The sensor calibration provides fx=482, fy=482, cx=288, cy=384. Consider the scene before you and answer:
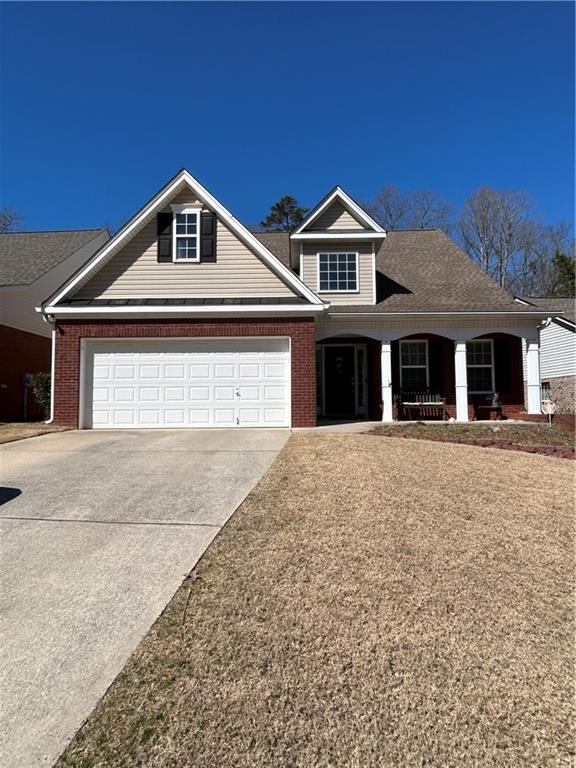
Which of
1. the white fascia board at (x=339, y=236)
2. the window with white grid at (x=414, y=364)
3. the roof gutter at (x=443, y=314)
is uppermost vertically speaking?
the white fascia board at (x=339, y=236)

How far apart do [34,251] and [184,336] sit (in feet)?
39.3

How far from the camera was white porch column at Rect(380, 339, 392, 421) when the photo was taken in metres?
13.8

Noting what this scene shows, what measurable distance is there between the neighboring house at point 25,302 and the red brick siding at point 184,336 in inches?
242

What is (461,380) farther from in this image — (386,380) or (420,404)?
(386,380)

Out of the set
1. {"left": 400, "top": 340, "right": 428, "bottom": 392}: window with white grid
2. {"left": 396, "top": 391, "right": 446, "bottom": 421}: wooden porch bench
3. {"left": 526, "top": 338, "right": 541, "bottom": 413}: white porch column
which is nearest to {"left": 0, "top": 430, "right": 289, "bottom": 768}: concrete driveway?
{"left": 396, "top": 391, "right": 446, "bottom": 421}: wooden porch bench

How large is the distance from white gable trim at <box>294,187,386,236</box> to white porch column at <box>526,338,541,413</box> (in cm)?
545

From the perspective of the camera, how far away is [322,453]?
780 centimetres

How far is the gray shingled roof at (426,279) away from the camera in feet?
46.8

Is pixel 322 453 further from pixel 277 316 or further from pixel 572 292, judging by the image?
pixel 572 292

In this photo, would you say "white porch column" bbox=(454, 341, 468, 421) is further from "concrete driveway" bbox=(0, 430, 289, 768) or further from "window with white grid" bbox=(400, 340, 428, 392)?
"concrete driveway" bbox=(0, 430, 289, 768)

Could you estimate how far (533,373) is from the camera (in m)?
14.1

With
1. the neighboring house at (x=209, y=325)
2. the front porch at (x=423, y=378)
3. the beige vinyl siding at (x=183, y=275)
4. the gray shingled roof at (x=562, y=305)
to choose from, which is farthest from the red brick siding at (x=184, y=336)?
the gray shingled roof at (x=562, y=305)

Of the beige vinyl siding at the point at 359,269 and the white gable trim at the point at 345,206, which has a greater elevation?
the white gable trim at the point at 345,206

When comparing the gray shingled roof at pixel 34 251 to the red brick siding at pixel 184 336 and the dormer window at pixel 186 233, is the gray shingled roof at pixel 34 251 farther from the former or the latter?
the dormer window at pixel 186 233
